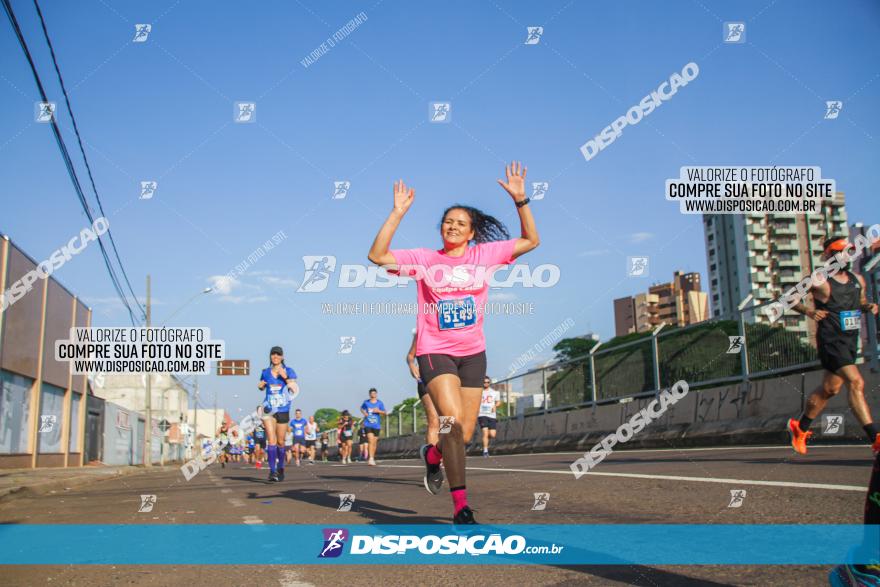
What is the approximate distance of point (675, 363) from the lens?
16344 millimetres

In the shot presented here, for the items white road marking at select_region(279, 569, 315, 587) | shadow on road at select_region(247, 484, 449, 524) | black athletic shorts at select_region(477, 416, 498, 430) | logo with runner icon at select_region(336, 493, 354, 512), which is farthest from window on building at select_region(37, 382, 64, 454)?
white road marking at select_region(279, 569, 315, 587)

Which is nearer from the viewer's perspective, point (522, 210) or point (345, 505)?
point (522, 210)

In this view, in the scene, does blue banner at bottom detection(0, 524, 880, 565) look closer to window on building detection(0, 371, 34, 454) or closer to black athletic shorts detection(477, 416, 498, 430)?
black athletic shorts detection(477, 416, 498, 430)

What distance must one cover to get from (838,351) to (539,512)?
4.14 metres

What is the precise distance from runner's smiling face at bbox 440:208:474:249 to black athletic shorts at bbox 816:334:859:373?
14.8 ft

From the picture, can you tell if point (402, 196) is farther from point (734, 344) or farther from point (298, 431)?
point (298, 431)

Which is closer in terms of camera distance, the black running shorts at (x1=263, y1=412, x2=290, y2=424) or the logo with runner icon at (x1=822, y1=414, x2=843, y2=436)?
the logo with runner icon at (x1=822, y1=414, x2=843, y2=436)

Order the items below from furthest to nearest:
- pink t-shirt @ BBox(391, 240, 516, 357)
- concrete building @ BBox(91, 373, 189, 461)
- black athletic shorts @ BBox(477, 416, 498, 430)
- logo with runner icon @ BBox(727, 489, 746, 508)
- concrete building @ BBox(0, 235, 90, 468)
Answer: concrete building @ BBox(91, 373, 189, 461) < concrete building @ BBox(0, 235, 90, 468) < black athletic shorts @ BBox(477, 416, 498, 430) < pink t-shirt @ BBox(391, 240, 516, 357) < logo with runner icon @ BBox(727, 489, 746, 508)

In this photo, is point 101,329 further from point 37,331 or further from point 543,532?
A: point 543,532

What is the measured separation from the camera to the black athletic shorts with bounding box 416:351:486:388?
4.98m

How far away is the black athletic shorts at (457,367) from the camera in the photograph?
4984mm

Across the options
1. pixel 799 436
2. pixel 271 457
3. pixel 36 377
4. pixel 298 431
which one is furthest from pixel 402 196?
pixel 36 377

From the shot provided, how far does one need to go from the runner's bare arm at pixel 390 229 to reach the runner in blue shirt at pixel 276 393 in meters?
8.35

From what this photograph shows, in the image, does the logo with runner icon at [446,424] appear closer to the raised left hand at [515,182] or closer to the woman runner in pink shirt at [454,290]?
the woman runner in pink shirt at [454,290]
